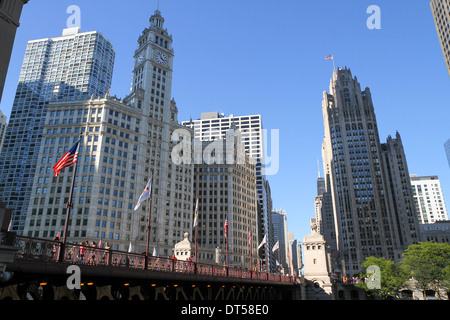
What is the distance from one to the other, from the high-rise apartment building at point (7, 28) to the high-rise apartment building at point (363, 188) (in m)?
141

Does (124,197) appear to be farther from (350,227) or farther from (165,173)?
(350,227)

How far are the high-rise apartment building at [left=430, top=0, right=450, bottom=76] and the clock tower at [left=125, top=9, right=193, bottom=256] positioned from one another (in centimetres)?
8365

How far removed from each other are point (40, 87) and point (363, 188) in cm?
15409

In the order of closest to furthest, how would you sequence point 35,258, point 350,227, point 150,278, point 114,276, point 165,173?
point 35,258 → point 114,276 → point 150,278 → point 165,173 → point 350,227

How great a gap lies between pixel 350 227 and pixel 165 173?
91.0m

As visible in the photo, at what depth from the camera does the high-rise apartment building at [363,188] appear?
146m

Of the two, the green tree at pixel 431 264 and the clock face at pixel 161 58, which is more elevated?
the clock face at pixel 161 58

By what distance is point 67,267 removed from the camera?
16375 mm

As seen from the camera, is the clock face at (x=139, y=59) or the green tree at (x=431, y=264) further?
the clock face at (x=139, y=59)

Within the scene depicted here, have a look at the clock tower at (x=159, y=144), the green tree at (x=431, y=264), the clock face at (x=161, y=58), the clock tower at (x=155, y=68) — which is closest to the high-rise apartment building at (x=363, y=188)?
the clock tower at (x=159, y=144)

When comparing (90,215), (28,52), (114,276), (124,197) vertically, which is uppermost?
(28,52)

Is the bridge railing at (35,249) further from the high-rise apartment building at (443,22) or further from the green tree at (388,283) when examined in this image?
the high-rise apartment building at (443,22)

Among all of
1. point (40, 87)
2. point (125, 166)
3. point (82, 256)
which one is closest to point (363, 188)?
point (125, 166)
